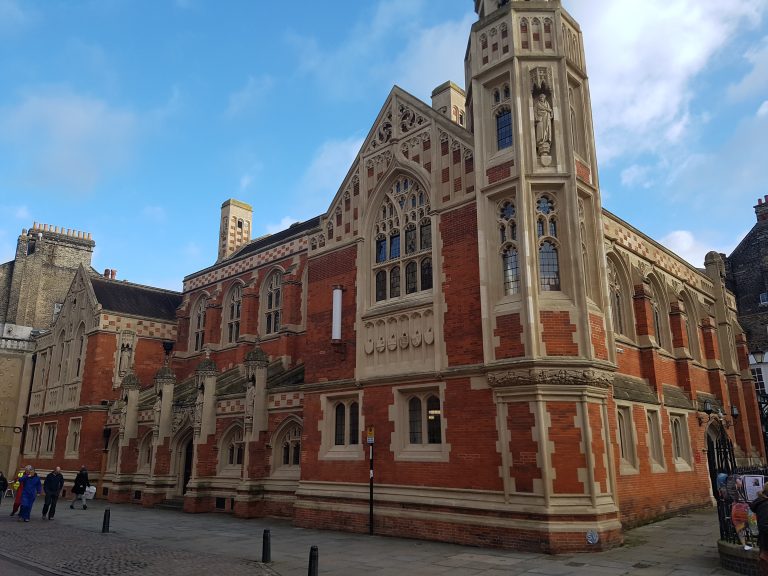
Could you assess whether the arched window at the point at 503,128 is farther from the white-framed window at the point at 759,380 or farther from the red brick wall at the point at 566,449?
the white-framed window at the point at 759,380

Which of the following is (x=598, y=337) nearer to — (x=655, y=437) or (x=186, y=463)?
(x=655, y=437)

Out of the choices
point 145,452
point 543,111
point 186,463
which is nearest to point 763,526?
point 543,111

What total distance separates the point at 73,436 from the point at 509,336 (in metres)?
28.6

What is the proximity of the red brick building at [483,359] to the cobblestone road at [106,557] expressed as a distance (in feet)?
17.6

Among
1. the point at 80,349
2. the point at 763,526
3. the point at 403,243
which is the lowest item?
the point at 763,526

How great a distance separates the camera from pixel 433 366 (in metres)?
16.3

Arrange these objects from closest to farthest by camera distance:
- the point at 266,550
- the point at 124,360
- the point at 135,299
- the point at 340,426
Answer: the point at 266,550
the point at 340,426
the point at 124,360
the point at 135,299

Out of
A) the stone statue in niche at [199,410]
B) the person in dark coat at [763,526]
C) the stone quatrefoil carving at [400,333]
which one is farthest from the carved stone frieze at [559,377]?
the stone statue in niche at [199,410]

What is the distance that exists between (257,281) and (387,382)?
15337 millimetres

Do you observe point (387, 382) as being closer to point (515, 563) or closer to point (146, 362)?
point (515, 563)

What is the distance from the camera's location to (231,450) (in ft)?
78.9

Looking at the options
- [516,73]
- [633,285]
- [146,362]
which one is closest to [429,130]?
[516,73]

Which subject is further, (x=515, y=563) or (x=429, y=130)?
(x=429, y=130)

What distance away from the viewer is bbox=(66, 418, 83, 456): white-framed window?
107ft
